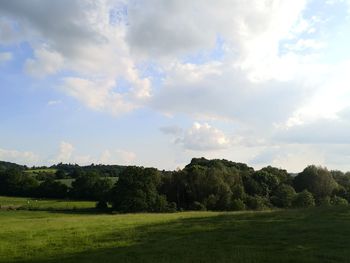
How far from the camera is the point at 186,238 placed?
29.5m

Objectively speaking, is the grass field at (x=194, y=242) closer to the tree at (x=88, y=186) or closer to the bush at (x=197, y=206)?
the bush at (x=197, y=206)

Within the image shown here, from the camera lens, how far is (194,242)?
27.3 m

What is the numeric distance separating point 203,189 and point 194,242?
241ft

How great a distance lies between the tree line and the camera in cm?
9238

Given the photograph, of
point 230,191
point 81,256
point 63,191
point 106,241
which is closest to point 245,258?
point 81,256

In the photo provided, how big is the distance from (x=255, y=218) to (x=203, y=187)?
5851cm

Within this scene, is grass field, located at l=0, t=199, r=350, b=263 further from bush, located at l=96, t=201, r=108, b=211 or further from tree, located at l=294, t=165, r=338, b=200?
tree, located at l=294, t=165, r=338, b=200

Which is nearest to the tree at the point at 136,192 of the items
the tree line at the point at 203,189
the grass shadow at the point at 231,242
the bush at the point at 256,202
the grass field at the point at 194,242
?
the tree line at the point at 203,189

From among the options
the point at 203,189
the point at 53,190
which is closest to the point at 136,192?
the point at 203,189

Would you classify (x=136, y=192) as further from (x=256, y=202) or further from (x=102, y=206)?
(x=256, y=202)

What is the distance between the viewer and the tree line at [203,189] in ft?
303

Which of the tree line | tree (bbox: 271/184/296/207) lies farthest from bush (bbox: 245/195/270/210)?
tree (bbox: 271/184/296/207)

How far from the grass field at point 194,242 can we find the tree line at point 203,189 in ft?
172

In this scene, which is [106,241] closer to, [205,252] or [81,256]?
[81,256]
